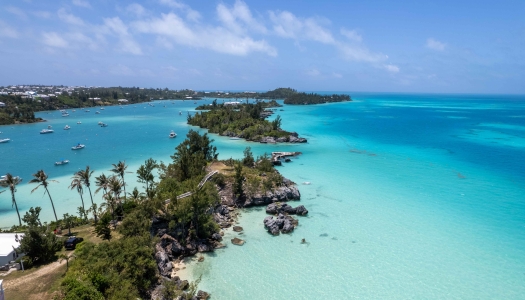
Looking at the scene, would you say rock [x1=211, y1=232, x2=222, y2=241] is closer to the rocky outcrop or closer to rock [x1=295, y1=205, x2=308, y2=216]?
the rocky outcrop

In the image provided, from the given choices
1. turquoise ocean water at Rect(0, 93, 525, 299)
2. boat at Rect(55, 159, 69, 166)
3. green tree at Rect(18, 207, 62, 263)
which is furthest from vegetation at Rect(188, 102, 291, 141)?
green tree at Rect(18, 207, 62, 263)

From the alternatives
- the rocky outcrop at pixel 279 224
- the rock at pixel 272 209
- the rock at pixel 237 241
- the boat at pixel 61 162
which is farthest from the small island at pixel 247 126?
the rock at pixel 237 241

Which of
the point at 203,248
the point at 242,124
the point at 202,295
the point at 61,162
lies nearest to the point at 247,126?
the point at 242,124

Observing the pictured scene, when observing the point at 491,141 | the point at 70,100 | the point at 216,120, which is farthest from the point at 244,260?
the point at 70,100

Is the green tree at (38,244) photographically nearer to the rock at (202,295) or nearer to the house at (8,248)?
the house at (8,248)

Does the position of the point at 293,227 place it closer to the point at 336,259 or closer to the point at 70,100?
the point at 336,259

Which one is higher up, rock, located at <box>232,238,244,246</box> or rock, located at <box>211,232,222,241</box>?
rock, located at <box>211,232,222,241</box>

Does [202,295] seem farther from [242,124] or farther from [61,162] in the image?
[242,124]
